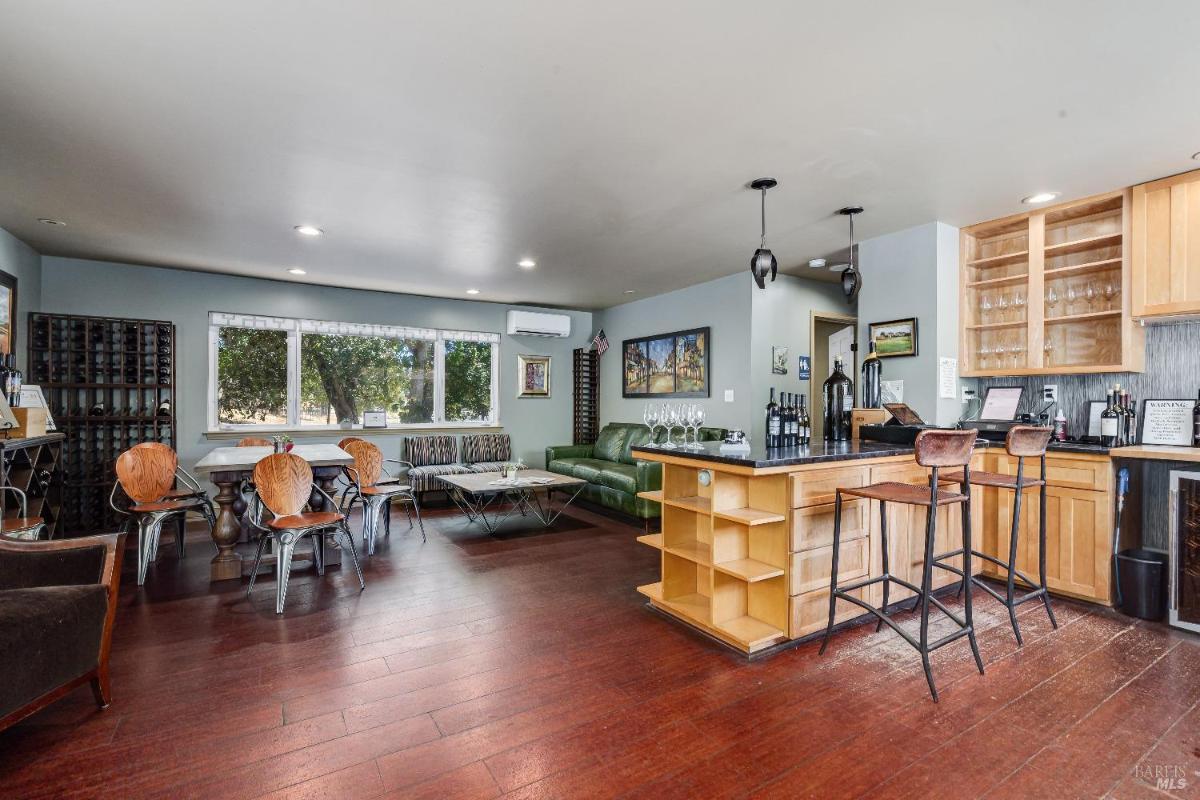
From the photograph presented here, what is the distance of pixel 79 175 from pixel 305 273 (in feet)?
8.47

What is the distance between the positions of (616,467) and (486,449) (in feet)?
6.21

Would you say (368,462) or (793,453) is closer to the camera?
(793,453)

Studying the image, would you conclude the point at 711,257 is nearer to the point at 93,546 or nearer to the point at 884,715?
the point at 884,715

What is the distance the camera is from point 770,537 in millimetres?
2871

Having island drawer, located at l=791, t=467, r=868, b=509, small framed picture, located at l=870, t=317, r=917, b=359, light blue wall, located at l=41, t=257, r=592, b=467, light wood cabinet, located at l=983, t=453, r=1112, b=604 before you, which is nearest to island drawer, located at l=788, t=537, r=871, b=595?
island drawer, located at l=791, t=467, r=868, b=509

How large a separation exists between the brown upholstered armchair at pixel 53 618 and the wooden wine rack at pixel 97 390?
3.44 meters

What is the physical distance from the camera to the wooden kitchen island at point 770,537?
2.76 m

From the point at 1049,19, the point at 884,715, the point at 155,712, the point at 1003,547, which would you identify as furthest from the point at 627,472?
the point at 1049,19

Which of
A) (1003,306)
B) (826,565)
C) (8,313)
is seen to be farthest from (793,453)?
(8,313)

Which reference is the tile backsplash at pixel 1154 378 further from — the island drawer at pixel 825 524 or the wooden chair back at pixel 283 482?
the wooden chair back at pixel 283 482

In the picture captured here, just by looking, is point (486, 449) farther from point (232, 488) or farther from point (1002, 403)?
point (1002, 403)

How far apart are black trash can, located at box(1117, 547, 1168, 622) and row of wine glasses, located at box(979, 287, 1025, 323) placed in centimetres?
169

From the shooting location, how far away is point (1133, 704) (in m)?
2.27

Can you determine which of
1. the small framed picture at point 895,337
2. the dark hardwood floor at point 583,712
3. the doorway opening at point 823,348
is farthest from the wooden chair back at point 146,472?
the doorway opening at point 823,348
